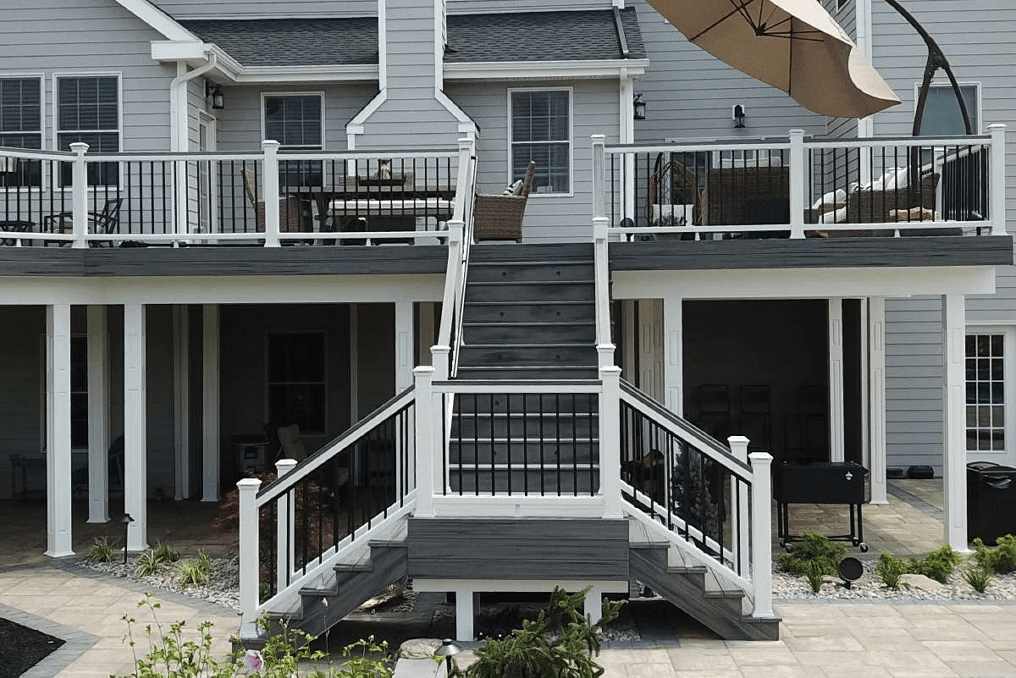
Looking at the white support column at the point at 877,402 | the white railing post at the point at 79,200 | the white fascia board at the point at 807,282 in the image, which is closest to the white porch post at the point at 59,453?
the white railing post at the point at 79,200

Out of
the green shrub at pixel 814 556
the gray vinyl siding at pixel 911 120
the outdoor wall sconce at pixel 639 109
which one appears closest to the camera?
the green shrub at pixel 814 556

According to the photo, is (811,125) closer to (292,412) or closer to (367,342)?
(367,342)

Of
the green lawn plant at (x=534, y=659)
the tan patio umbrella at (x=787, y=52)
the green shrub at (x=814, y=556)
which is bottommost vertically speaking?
the green shrub at (x=814, y=556)

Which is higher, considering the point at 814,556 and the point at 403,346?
the point at 403,346

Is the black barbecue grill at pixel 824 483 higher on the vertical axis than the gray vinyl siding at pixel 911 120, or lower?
lower

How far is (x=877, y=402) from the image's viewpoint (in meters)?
13.9

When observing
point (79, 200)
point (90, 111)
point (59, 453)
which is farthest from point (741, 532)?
point (90, 111)

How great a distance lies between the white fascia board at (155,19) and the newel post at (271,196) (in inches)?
124

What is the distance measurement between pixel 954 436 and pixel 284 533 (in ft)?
20.0

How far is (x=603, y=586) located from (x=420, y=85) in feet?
26.8

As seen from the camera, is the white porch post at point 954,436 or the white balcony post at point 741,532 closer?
the white balcony post at point 741,532

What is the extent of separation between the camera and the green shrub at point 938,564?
968 centimetres

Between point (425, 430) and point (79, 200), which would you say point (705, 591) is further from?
point (79, 200)

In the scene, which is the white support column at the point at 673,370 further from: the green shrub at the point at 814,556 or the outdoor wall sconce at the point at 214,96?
the outdoor wall sconce at the point at 214,96
